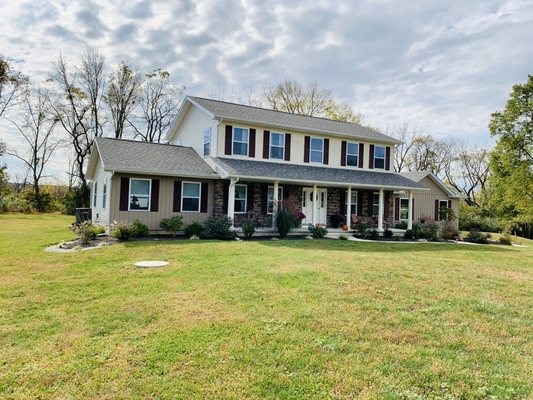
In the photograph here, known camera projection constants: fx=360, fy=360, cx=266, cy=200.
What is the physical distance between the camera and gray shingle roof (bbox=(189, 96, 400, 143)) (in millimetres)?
17312

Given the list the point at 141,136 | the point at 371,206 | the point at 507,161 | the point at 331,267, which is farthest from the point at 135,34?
the point at 507,161

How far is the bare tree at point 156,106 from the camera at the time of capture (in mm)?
34406

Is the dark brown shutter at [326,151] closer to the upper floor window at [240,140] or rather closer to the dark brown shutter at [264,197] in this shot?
the dark brown shutter at [264,197]

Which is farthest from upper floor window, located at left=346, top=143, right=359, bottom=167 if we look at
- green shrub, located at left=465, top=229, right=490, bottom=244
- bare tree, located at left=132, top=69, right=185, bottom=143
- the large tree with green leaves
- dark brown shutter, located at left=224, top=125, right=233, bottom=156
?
bare tree, located at left=132, top=69, right=185, bottom=143

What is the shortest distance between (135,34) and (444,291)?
15.1 meters

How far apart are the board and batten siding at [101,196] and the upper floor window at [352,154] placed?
12.2m

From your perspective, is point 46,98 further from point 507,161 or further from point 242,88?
point 507,161

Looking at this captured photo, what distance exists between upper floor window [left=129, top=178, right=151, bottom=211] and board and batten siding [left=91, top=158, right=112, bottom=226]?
87 centimetres

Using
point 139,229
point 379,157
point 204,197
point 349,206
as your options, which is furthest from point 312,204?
point 139,229

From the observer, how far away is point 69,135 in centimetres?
3322

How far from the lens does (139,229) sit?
13.8 m

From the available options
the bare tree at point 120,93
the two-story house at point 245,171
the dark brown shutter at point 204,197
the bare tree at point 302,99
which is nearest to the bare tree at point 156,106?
the bare tree at point 120,93

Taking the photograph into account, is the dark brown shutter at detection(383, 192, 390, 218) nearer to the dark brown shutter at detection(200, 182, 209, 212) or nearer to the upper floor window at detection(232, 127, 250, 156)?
the upper floor window at detection(232, 127, 250, 156)

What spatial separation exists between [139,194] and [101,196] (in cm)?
318
